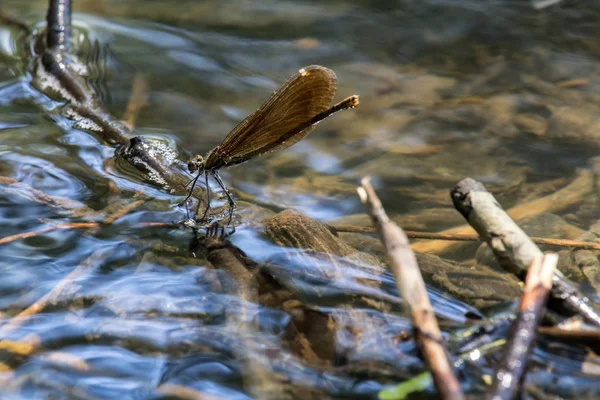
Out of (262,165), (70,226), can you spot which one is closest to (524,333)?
(70,226)

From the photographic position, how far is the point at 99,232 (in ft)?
10.5

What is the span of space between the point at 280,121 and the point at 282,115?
46mm

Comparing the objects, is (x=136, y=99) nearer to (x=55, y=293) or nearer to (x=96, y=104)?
(x=96, y=104)

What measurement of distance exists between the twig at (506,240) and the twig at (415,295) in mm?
527

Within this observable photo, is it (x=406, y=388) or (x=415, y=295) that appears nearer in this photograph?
(x=415, y=295)

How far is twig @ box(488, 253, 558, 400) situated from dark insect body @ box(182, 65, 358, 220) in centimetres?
150

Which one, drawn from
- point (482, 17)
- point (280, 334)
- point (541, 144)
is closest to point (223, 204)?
point (280, 334)

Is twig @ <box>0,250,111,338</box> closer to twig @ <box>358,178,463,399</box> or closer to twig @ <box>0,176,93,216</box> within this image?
twig @ <box>0,176,93,216</box>

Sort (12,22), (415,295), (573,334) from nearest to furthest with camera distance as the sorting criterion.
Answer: (415,295)
(573,334)
(12,22)

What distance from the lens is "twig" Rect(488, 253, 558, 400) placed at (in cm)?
177

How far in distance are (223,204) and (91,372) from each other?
5.37 feet

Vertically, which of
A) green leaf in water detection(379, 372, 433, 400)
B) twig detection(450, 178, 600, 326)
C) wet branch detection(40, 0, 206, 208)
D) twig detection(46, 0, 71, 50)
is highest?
twig detection(46, 0, 71, 50)

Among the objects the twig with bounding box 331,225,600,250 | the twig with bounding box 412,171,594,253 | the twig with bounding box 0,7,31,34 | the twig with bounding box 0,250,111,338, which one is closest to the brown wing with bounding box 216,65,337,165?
the twig with bounding box 331,225,600,250

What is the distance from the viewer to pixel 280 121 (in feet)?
11.4
